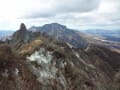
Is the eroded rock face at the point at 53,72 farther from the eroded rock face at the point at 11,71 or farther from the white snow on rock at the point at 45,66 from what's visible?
the eroded rock face at the point at 11,71

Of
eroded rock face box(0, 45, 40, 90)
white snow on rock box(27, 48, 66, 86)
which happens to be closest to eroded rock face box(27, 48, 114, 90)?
white snow on rock box(27, 48, 66, 86)

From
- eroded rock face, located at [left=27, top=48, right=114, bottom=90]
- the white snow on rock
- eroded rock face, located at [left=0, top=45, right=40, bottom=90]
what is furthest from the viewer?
the white snow on rock

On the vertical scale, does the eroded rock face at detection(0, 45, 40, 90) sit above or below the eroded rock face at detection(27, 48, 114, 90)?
above

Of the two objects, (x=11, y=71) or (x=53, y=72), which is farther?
(x=53, y=72)

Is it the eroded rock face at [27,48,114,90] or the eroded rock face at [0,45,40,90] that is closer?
the eroded rock face at [0,45,40,90]

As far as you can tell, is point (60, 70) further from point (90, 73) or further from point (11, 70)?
point (90, 73)

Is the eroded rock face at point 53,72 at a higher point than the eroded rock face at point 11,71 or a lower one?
lower

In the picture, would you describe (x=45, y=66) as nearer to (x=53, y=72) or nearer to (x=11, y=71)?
(x=53, y=72)

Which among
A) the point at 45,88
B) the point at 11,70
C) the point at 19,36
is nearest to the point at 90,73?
the point at 19,36

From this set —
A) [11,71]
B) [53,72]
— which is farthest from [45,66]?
[11,71]

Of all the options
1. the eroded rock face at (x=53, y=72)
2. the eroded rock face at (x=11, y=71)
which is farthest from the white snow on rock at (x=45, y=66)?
the eroded rock face at (x=11, y=71)

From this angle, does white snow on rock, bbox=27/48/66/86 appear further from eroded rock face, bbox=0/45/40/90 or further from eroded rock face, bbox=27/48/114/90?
eroded rock face, bbox=0/45/40/90
